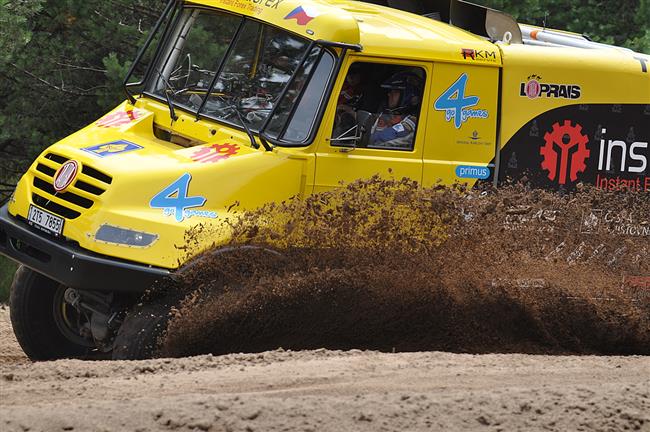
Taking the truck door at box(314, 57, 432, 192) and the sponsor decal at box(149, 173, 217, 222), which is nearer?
the sponsor decal at box(149, 173, 217, 222)

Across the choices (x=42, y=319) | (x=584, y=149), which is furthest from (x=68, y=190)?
(x=584, y=149)

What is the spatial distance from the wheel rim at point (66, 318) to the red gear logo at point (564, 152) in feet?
11.4

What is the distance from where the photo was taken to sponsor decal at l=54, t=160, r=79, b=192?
7.01m

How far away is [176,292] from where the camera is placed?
6.75 m

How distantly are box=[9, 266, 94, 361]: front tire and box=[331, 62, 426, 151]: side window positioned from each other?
2362mm

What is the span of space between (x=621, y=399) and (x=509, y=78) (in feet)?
9.54

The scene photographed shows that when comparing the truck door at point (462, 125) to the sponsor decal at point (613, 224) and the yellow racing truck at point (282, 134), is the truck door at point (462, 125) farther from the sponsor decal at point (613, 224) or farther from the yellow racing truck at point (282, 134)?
the sponsor decal at point (613, 224)

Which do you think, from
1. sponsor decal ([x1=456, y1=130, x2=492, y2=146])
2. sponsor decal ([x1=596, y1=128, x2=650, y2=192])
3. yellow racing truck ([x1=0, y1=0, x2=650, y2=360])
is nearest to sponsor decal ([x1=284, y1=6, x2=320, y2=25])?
yellow racing truck ([x1=0, y1=0, x2=650, y2=360])

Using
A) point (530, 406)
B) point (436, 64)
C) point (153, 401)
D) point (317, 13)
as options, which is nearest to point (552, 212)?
point (436, 64)

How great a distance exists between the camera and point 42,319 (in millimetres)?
7871

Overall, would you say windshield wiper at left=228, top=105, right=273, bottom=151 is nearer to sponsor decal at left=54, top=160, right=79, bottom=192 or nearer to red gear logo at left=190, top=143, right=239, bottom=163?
red gear logo at left=190, top=143, right=239, bottom=163

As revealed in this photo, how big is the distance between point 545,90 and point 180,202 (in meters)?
2.70

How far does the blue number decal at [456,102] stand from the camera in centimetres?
749

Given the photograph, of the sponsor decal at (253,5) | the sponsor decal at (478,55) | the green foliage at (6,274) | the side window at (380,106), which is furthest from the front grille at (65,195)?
the green foliage at (6,274)
